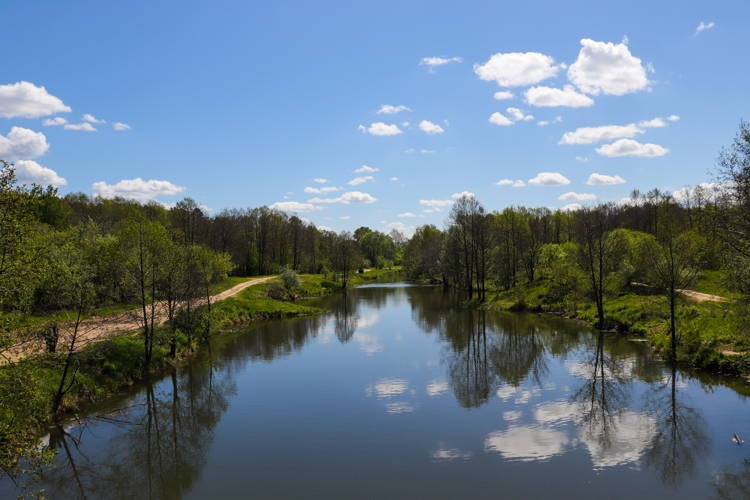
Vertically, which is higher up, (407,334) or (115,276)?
(115,276)

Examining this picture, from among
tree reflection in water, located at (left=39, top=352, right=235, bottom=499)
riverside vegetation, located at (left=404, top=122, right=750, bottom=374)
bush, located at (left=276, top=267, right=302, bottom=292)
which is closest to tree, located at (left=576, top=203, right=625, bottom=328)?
riverside vegetation, located at (left=404, top=122, right=750, bottom=374)

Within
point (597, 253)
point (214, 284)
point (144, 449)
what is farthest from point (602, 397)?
point (214, 284)

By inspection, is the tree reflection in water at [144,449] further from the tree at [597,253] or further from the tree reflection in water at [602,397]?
the tree at [597,253]

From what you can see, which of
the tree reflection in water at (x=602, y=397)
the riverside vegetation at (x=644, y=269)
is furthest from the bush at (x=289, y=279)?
the tree reflection in water at (x=602, y=397)

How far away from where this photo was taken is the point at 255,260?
79125 millimetres

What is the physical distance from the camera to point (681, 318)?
2717cm

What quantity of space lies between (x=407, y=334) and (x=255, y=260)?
2000 inches

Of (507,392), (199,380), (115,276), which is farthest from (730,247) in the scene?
(115,276)

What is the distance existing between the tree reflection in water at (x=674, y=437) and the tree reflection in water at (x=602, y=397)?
123 cm

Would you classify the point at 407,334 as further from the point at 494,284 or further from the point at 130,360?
the point at 494,284

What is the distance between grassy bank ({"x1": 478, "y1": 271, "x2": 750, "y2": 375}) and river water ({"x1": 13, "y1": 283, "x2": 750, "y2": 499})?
1257 millimetres

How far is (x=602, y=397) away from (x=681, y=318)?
39.9ft

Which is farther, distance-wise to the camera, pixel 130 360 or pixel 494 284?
pixel 494 284

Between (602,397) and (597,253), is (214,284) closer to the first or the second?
(602,397)
